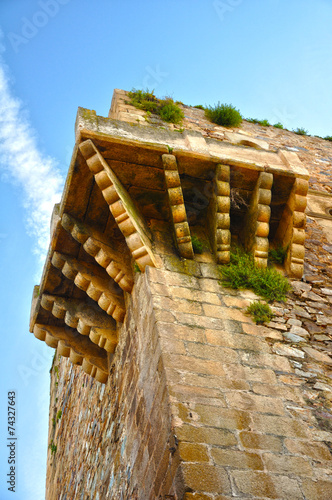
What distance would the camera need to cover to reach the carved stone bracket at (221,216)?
501 cm

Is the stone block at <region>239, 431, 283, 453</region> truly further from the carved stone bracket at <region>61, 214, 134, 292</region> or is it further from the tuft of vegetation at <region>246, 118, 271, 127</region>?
the tuft of vegetation at <region>246, 118, 271, 127</region>

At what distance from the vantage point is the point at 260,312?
4.55m

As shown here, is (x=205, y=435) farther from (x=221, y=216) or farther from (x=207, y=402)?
(x=221, y=216)

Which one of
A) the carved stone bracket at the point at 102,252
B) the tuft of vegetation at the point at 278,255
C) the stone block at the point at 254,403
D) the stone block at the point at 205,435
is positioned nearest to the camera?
the stone block at the point at 205,435

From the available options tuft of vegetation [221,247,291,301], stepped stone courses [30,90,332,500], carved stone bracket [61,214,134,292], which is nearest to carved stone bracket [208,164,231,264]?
stepped stone courses [30,90,332,500]

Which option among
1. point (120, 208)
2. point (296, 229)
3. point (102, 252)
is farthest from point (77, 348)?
point (296, 229)

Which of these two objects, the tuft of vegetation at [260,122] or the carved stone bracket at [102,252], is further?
the tuft of vegetation at [260,122]

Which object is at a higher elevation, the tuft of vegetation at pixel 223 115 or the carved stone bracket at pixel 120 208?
the tuft of vegetation at pixel 223 115

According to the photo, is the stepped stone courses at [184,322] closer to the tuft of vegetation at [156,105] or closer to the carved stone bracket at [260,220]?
the carved stone bracket at [260,220]

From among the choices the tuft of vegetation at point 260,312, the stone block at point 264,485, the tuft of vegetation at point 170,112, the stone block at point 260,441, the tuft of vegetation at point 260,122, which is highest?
the tuft of vegetation at point 260,122

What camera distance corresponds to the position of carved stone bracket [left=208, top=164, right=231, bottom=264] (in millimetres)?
5012

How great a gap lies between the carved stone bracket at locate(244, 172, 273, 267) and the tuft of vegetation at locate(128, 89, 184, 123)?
270 centimetres

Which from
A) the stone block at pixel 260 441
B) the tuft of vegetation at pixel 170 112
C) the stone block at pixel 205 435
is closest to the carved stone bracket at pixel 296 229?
the stone block at pixel 260 441

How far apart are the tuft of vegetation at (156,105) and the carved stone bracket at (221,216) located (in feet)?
8.79
